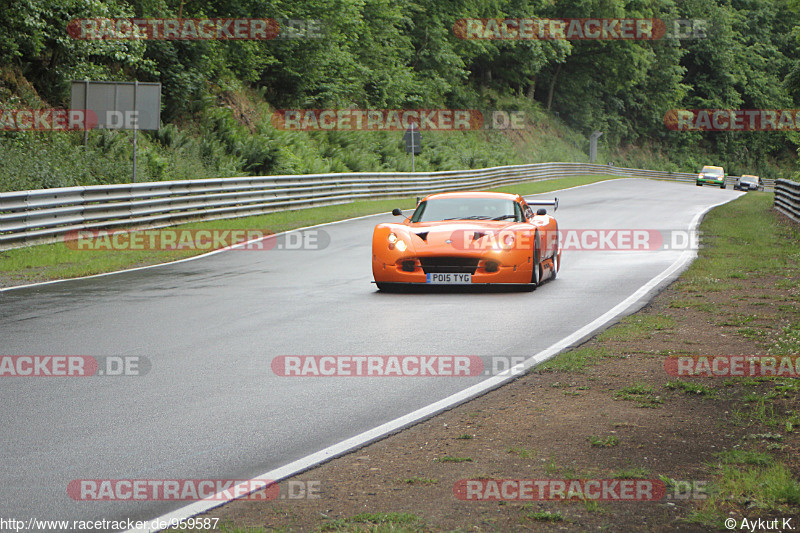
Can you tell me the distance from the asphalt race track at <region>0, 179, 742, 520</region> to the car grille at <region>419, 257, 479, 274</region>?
359 millimetres

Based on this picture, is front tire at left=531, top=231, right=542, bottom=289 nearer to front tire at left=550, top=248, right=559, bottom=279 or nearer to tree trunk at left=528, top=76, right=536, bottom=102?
front tire at left=550, top=248, right=559, bottom=279

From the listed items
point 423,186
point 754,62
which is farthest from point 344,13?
point 754,62

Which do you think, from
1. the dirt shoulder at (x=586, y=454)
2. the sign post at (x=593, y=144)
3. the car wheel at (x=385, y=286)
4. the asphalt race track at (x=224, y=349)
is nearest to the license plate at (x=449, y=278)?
the asphalt race track at (x=224, y=349)

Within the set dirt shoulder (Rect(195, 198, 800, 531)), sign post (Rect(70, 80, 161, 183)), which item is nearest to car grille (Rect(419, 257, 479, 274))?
dirt shoulder (Rect(195, 198, 800, 531))

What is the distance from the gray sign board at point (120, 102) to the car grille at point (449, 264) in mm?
10096

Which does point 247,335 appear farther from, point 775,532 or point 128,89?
point 128,89

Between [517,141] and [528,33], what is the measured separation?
23.1 feet

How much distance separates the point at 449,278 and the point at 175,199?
1059 cm

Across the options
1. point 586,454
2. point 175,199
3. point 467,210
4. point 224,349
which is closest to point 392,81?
point 175,199

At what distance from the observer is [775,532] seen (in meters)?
4.19

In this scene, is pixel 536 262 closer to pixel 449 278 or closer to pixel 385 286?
pixel 449 278

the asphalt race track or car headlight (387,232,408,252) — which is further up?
car headlight (387,232,408,252)

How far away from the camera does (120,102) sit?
20359 millimetres

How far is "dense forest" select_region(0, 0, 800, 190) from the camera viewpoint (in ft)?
78.3
